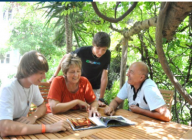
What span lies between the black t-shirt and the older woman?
0.61 metres

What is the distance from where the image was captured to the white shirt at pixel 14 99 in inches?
55.0

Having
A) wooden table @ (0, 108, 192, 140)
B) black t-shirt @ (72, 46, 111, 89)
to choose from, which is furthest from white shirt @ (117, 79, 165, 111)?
black t-shirt @ (72, 46, 111, 89)

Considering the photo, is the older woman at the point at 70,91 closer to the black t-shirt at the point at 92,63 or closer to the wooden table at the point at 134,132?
the wooden table at the point at 134,132

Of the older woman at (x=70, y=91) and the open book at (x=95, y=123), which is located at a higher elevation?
the older woman at (x=70, y=91)

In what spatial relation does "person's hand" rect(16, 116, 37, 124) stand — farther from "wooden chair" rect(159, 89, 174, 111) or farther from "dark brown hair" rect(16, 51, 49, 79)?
"wooden chair" rect(159, 89, 174, 111)

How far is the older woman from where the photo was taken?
198 centimetres

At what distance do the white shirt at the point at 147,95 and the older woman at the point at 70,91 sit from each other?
48cm

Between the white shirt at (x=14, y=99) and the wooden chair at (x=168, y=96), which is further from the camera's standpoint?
the wooden chair at (x=168, y=96)

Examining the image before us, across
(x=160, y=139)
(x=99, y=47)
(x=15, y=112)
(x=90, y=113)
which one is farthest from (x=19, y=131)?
(x=99, y=47)

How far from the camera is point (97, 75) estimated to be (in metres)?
2.96

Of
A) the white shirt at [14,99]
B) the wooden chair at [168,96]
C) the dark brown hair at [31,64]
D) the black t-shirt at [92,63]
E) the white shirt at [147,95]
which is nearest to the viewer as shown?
the white shirt at [14,99]

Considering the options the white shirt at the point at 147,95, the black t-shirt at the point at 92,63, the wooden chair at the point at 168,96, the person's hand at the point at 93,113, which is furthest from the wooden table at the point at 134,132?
the black t-shirt at the point at 92,63

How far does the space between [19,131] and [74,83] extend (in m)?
0.94

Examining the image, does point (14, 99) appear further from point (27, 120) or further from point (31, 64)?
point (31, 64)
